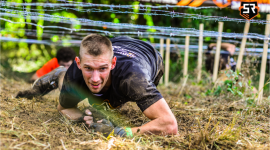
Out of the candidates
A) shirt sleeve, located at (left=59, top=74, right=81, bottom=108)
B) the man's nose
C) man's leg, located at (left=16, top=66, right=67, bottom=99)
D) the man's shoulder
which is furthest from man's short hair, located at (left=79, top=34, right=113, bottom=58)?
man's leg, located at (left=16, top=66, right=67, bottom=99)

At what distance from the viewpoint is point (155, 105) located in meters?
1.90

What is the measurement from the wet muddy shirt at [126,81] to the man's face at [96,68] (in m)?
0.10

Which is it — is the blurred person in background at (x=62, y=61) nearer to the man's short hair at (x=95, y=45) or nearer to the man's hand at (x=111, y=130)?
the man's short hair at (x=95, y=45)

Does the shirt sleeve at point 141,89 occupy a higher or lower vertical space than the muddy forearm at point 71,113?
higher

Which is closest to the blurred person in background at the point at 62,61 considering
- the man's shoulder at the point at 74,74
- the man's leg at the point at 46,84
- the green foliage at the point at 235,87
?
the man's leg at the point at 46,84

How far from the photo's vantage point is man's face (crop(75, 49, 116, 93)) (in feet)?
6.63

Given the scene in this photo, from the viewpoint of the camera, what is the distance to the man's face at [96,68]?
79.6 inches

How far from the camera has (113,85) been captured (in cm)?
215

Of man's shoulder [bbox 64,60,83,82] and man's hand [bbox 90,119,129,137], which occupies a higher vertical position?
man's shoulder [bbox 64,60,83,82]

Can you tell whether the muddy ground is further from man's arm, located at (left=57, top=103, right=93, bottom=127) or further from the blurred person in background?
the blurred person in background

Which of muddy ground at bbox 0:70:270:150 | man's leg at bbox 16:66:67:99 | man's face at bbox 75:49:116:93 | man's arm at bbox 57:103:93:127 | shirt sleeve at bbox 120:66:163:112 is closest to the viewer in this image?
muddy ground at bbox 0:70:270:150

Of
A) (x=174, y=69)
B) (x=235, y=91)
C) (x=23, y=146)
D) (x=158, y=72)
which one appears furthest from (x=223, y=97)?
(x=174, y=69)

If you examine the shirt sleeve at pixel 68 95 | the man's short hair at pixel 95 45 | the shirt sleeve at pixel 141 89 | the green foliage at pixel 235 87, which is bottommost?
the green foliage at pixel 235 87

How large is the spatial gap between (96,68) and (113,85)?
25 centimetres
